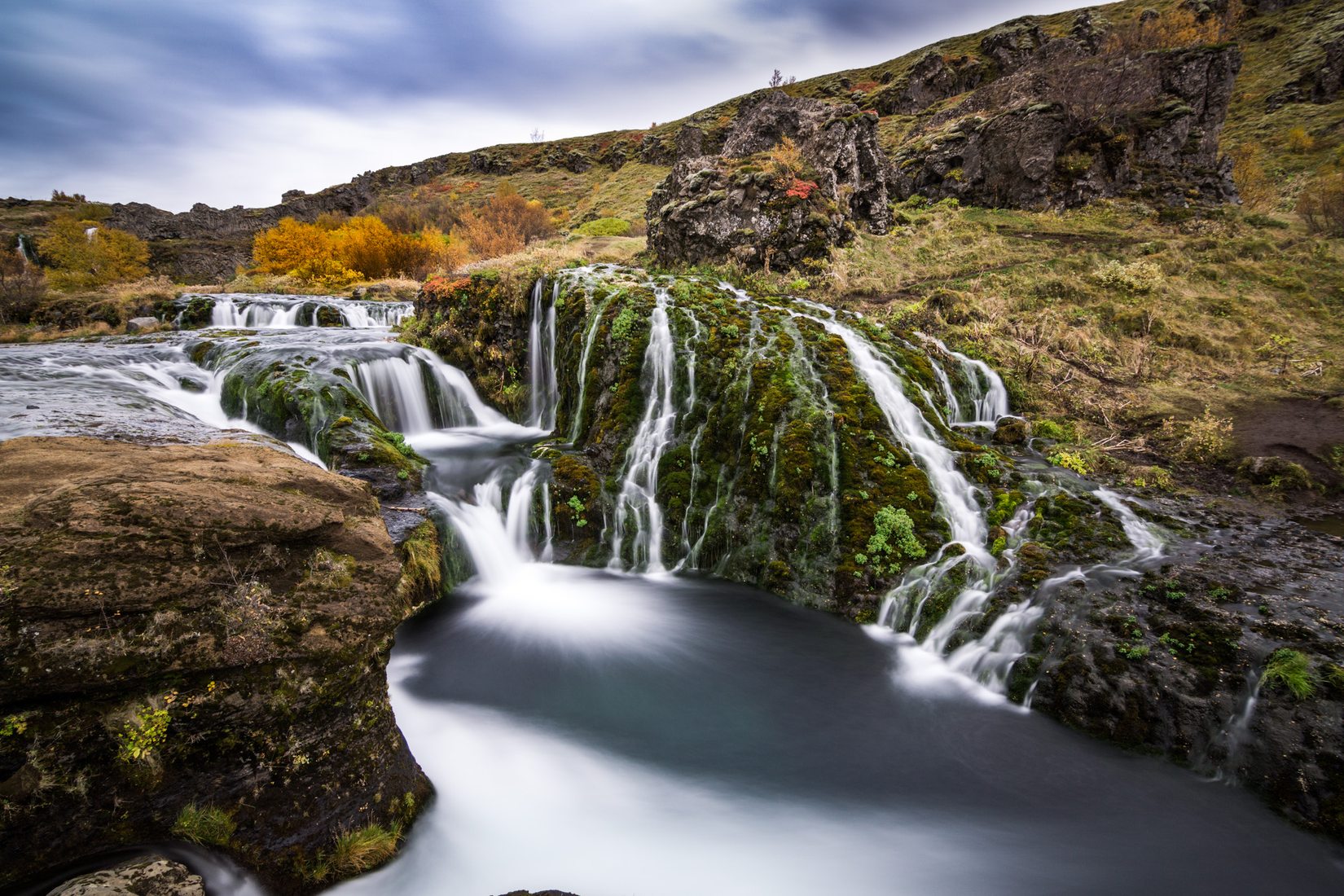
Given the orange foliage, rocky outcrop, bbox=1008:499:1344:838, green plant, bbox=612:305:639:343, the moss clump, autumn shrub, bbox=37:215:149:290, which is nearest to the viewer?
rocky outcrop, bbox=1008:499:1344:838

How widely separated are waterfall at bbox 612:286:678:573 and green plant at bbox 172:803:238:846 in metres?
5.53

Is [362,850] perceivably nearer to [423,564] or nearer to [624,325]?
[423,564]

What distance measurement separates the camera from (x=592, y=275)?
12.0 meters

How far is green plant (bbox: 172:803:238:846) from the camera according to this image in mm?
2684

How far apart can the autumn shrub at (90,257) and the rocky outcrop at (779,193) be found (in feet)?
97.6

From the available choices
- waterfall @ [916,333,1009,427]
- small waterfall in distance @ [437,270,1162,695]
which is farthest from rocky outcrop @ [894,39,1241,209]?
small waterfall in distance @ [437,270,1162,695]

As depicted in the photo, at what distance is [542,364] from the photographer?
11.8 m

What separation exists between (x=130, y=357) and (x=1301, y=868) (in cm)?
1885

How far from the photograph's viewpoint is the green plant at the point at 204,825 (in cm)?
268

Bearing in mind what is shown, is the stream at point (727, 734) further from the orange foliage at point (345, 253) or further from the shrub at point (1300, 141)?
the shrub at point (1300, 141)

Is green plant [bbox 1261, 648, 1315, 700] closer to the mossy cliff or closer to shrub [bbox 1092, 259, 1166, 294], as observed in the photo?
the mossy cliff

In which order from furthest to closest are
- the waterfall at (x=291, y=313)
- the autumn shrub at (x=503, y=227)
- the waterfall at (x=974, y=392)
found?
1. the autumn shrub at (x=503, y=227)
2. the waterfall at (x=291, y=313)
3. the waterfall at (x=974, y=392)

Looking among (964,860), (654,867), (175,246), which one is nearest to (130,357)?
(654,867)

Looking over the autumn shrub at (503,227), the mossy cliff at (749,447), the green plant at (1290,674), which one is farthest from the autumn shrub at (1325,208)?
the autumn shrub at (503,227)
